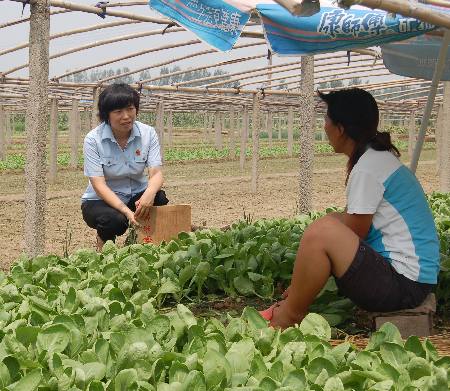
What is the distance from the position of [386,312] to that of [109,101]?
8.73ft

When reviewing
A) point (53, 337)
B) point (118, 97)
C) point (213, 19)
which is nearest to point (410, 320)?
point (53, 337)

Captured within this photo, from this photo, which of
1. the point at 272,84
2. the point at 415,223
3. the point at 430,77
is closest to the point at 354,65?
the point at 272,84

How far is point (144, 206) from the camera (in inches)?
219

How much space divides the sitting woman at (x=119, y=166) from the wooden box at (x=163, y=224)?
7 cm

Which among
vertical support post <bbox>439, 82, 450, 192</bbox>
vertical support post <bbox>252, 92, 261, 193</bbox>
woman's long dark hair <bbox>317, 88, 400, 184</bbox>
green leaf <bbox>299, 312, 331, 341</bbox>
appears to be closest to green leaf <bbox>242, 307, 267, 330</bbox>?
green leaf <bbox>299, 312, 331, 341</bbox>

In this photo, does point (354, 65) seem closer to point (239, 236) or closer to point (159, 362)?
point (239, 236)

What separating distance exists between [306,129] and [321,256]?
15.1ft

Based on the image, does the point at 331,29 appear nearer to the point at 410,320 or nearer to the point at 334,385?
the point at 410,320

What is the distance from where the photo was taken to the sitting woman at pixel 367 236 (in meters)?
3.61

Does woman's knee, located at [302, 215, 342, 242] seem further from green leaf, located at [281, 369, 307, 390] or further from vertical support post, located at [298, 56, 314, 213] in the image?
vertical support post, located at [298, 56, 314, 213]

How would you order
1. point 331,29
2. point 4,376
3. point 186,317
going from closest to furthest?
point 4,376 < point 186,317 < point 331,29

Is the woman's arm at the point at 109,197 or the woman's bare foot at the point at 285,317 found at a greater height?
the woman's arm at the point at 109,197

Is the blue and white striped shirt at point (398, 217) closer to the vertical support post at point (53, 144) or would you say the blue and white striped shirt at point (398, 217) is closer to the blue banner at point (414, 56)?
the blue banner at point (414, 56)

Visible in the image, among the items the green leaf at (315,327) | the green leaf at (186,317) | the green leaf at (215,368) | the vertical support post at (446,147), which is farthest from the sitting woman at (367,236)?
the vertical support post at (446,147)
